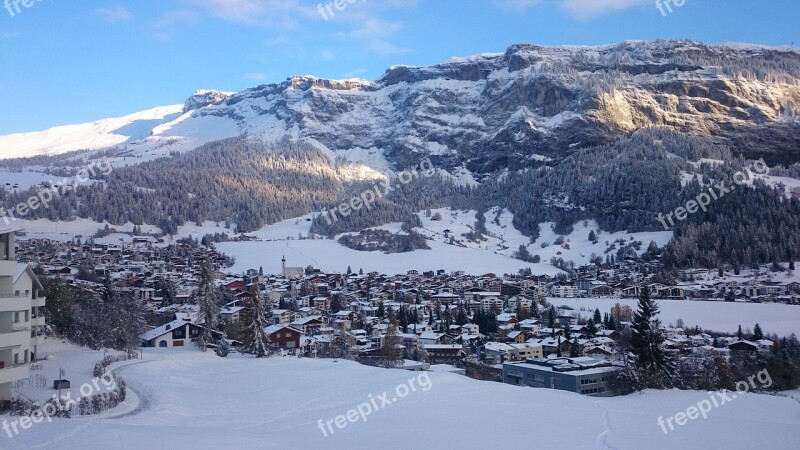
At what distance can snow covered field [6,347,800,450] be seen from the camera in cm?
1284

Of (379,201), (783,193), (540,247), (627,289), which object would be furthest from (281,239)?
(783,193)

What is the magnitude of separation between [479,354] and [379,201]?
104 m

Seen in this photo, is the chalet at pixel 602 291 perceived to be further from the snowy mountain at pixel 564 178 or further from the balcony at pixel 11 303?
the balcony at pixel 11 303

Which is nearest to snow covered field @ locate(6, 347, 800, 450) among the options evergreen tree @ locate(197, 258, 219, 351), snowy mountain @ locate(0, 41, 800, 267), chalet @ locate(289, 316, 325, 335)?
evergreen tree @ locate(197, 258, 219, 351)

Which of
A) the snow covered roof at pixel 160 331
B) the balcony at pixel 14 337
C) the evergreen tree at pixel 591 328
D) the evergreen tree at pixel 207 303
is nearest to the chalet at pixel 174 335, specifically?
the snow covered roof at pixel 160 331

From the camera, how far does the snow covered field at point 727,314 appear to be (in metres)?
54.2

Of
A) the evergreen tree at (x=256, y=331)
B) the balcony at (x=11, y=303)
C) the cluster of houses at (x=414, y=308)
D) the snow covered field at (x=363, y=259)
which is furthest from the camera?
the snow covered field at (x=363, y=259)

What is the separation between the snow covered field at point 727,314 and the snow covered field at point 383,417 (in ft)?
124

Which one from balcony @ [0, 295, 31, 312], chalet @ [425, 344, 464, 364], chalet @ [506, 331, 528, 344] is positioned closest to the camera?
balcony @ [0, 295, 31, 312]

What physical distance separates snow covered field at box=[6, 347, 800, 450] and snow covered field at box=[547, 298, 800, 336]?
124 feet

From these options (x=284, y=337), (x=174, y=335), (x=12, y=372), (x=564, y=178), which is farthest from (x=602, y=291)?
(x=12, y=372)

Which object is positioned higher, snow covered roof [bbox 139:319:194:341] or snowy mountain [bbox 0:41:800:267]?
snowy mountain [bbox 0:41:800:267]

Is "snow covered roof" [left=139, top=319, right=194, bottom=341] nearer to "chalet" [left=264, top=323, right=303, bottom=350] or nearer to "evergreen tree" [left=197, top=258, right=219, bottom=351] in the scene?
"evergreen tree" [left=197, top=258, right=219, bottom=351]

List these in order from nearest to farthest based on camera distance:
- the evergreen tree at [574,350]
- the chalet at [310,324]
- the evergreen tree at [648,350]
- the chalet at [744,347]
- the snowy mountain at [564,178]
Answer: the evergreen tree at [648,350] < the evergreen tree at [574,350] < the chalet at [744,347] < the chalet at [310,324] < the snowy mountain at [564,178]
